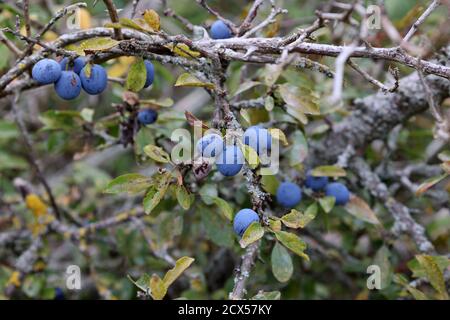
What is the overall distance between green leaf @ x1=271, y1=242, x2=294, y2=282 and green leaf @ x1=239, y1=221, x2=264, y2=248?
0.22 m

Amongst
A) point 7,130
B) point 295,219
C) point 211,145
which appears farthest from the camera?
point 7,130

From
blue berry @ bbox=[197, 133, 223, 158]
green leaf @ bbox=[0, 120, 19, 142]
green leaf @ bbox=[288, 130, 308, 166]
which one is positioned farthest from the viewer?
green leaf @ bbox=[0, 120, 19, 142]

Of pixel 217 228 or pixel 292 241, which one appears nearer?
pixel 292 241

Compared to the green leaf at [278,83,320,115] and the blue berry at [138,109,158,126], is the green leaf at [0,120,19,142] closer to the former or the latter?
the blue berry at [138,109,158,126]

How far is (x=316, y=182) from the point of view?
1.56 m

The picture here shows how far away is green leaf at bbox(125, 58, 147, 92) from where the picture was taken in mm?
1227

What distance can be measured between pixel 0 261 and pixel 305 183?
1013 millimetres

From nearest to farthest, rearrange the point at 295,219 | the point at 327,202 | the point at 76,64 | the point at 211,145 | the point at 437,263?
the point at 211,145 < the point at 295,219 < the point at 76,64 < the point at 437,263 < the point at 327,202

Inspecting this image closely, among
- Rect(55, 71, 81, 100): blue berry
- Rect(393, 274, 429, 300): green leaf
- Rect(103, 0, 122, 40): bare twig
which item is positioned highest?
Rect(103, 0, 122, 40): bare twig

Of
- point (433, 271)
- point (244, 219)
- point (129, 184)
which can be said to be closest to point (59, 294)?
point (129, 184)

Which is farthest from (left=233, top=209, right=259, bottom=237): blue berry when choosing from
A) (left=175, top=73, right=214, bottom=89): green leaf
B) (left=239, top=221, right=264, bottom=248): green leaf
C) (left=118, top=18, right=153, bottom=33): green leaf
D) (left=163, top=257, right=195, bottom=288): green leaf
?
Result: (left=118, top=18, right=153, bottom=33): green leaf

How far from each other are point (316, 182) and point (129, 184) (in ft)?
1.69

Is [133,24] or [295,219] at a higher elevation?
[133,24]

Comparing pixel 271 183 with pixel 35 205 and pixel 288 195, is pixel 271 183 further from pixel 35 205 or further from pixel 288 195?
pixel 35 205
